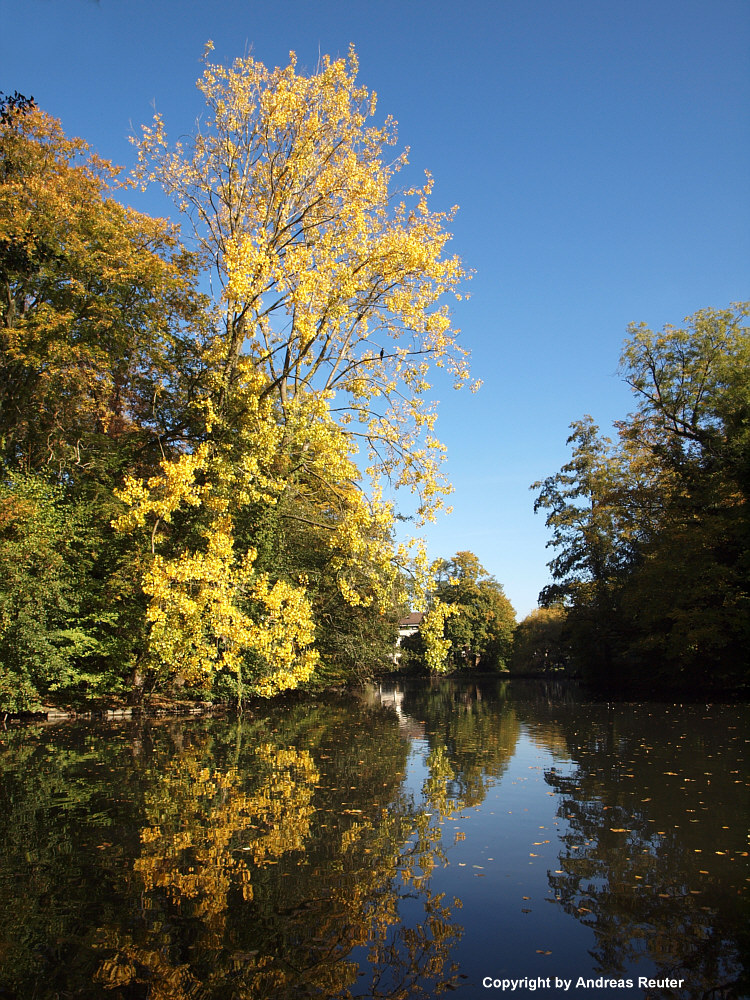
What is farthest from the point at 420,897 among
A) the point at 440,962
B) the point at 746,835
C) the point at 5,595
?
the point at 5,595

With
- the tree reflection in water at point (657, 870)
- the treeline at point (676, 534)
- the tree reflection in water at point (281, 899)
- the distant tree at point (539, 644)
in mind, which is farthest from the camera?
the distant tree at point (539, 644)

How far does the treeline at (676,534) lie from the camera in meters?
22.9

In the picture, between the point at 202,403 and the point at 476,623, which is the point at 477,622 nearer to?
the point at 476,623

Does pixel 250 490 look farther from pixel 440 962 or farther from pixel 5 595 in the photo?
pixel 440 962

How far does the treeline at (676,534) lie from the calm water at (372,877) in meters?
13.8

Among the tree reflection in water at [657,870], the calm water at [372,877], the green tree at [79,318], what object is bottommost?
the calm water at [372,877]

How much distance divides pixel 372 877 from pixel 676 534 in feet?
75.4

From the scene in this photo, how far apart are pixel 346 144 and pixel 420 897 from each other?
18451mm

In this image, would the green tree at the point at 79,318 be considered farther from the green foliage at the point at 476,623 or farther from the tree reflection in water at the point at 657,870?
the green foliage at the point at 476,623

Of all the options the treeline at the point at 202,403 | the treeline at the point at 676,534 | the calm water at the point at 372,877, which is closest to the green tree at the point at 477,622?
the treeline at the point at 676,534

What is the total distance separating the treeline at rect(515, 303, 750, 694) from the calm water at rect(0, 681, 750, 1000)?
45.3ft

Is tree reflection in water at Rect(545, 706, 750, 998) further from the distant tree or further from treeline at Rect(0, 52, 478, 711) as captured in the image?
the distant tree

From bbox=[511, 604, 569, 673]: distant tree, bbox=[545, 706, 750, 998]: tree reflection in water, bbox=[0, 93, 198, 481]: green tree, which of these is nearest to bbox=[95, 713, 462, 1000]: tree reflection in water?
bbox=[545, 706, 750, 998]: tree reflection in water

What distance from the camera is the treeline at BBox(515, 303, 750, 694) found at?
75.2 ft
